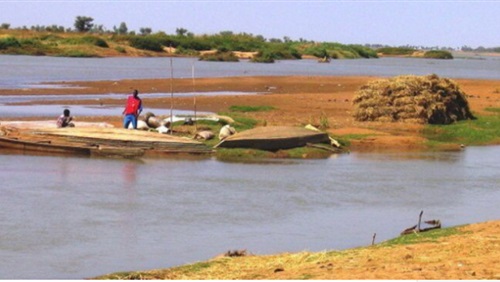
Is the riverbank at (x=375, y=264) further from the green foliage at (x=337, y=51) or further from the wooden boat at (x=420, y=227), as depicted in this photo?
the green foliage at (x=337, y=51)

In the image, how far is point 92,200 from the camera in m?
15.5

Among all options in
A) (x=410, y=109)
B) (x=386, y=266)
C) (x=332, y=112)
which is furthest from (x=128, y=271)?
(x=332, y=112)

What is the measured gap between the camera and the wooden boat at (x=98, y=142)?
829 inches

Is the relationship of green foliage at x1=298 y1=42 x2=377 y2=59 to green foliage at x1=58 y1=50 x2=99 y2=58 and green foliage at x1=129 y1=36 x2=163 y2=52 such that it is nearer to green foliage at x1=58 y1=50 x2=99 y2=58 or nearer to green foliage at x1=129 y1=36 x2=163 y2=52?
green foliage at x1=129 y1=36 x2=163 y2=52

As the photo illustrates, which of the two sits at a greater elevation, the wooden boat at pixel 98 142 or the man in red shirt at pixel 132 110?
the man in red shirt at pixel 132 110

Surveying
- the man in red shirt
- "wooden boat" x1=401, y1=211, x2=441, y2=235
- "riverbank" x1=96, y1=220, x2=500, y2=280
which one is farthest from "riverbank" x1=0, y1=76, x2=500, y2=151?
"riverbank" x1=96, y1=220, x2=500, y2=280

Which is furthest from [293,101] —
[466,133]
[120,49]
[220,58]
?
[120,49]

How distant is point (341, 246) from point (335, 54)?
116 m

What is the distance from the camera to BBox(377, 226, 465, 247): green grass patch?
38.3 ft

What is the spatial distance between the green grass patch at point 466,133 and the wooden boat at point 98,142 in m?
7.75

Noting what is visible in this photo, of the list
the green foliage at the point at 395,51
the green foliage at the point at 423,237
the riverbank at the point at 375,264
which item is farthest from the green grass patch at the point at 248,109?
the green foliage at the point at 395,51

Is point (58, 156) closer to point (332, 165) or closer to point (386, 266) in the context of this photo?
point (332, 165)

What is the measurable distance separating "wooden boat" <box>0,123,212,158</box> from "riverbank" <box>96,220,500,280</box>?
1002 centimetres

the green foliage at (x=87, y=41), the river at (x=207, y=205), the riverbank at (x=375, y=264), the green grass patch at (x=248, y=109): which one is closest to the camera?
the riverbank at (x=375, y=264)
